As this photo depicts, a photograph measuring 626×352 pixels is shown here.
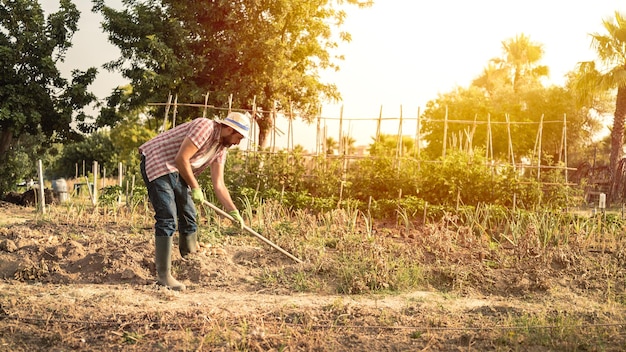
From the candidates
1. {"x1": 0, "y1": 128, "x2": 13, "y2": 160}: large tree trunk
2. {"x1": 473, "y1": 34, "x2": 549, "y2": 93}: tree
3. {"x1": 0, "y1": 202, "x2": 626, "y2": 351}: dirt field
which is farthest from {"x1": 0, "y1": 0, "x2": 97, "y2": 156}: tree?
{"x1": 473, "y1": 34, "x2": 549, "y2": 93}: tree

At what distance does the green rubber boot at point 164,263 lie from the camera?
5.35 metres

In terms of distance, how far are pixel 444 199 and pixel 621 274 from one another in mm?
4750

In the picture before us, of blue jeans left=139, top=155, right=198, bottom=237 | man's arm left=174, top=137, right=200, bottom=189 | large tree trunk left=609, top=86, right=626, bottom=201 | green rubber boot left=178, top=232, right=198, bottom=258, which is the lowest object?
green rubber boot left=178, top=232, right=198, bottom=258

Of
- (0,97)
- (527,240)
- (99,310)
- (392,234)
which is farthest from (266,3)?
(99,310)

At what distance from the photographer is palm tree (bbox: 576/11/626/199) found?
69.2ft

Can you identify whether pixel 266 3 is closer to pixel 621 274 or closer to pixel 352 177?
pixel 352 177

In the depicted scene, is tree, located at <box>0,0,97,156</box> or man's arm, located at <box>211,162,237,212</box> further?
tree, located at <box>0,0,97,156</box>

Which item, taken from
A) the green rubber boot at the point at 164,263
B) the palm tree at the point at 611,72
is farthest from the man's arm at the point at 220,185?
the palm tree at the point at 611,72

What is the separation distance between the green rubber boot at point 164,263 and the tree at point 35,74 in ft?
38.7

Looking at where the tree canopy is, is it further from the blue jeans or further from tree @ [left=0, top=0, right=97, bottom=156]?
the blue jeans

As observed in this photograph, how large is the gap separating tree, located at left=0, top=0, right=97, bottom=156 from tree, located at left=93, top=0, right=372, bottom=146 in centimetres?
244

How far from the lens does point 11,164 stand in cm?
1727

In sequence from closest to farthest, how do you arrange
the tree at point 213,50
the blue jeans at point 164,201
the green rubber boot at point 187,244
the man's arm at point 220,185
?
the blue jeans at point 164,201, the man's arm at point 220,185, the green rubber boot at point 187,244, the tree at point 213,50

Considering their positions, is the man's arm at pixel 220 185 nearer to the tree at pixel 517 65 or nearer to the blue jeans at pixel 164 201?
the blue jeans at pixel 164 201
